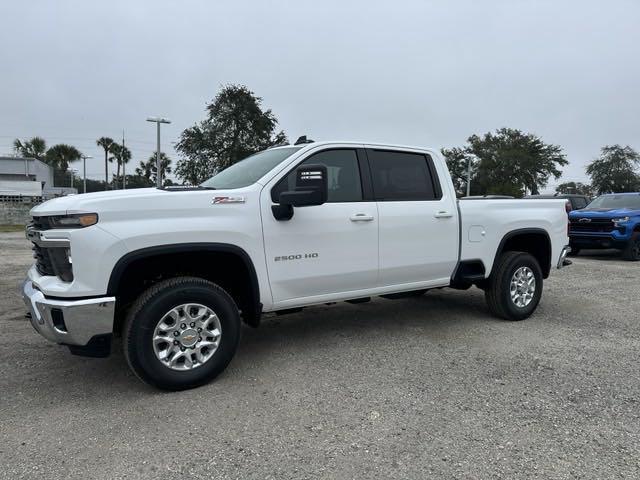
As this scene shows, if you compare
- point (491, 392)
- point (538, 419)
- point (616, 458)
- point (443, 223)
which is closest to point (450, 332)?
point (443, 223)

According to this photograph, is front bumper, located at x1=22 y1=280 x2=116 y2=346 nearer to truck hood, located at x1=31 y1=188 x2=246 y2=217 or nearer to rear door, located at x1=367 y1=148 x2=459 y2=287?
truck hood, located at x1=31 y1=188 x2=246 y2=217

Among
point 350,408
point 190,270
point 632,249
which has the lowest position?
point 350,408

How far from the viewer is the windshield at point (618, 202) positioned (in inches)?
494

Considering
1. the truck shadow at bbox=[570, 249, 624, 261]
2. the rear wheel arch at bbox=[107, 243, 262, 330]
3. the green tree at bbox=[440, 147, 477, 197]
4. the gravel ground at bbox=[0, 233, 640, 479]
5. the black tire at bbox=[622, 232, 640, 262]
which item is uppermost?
the green tree at bbox=[440, 147, 477, 197]

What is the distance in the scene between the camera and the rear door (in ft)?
15.3

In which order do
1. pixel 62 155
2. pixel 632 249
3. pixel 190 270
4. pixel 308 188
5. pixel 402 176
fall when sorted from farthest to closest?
1. pixel 62 155
2. pixel 632 249
3. pixel 402 176
4. pixel 190 270
5. pixel 308 188

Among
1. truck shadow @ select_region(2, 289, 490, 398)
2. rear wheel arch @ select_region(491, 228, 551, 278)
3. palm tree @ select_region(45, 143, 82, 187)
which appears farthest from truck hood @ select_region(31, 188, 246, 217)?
palm tree @ select_region(45, 143, 82, 187)

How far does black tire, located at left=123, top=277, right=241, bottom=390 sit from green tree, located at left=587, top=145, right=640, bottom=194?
5507cm

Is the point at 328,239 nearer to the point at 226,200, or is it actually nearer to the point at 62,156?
the point at 226,200

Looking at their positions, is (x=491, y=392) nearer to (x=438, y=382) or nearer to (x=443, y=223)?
(x=438, y=382)

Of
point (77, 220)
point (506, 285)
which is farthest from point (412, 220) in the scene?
point (77, 220)

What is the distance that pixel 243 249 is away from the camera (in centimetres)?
385

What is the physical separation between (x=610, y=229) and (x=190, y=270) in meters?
11.1

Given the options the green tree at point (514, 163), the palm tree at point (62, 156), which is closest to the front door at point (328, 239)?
the green tree at point (514, 163)
